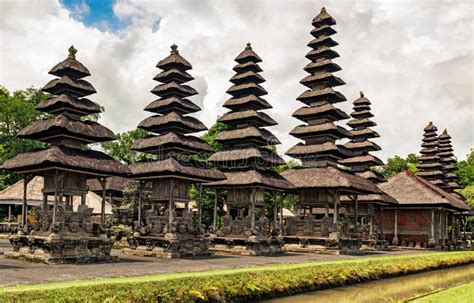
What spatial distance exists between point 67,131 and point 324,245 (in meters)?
17.7

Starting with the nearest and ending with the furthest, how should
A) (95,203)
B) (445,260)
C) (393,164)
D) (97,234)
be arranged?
1. (97,234)
2. (445,260)
3. (95,203)
4. (393,164)

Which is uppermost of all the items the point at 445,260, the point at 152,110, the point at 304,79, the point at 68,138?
the point at 304,79

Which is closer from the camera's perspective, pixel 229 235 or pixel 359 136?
pixel 229 235

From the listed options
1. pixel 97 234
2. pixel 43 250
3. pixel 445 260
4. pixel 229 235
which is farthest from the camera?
pixel 229 235

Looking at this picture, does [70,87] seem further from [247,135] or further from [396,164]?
[396,164]

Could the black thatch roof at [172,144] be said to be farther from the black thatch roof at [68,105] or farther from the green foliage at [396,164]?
the green foliage at [396,164]

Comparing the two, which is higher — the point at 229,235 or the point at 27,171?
the point at 27,171

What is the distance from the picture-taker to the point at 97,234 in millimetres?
22984

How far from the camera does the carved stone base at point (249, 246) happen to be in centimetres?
2928

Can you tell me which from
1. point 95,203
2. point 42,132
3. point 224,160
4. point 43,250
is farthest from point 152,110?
point 95,203

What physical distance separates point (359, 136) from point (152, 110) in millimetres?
25413

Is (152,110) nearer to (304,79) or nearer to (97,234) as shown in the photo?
(97,234)

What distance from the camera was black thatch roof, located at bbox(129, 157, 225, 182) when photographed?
26922 mm

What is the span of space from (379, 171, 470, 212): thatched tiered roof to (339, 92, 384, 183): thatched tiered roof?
1.39 metres
